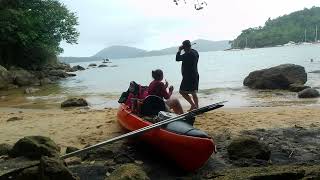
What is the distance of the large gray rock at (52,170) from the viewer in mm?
5824

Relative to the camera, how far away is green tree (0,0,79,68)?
3287 cm

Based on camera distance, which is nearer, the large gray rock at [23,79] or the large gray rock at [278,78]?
the large gray rock at [278,78]

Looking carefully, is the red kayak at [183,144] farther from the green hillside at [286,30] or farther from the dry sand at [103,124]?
the green hillside at [286,30]

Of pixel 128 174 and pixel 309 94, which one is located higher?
pixel 128 174

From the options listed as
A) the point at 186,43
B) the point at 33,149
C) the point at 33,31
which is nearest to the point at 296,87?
the point at 186,43

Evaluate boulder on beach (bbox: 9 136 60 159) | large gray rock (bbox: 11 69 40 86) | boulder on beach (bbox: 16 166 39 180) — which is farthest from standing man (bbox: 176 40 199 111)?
large gray rock (bbox: 11 69 40 86)

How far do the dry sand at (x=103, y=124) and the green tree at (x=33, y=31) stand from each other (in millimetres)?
21074

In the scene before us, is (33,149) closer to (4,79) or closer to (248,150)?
(248,150)

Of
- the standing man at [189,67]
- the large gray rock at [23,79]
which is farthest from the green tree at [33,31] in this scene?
the standing man at [189,67]

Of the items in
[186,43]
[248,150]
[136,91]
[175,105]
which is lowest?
[248,150]

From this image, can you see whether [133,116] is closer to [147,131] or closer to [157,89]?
[157,89]

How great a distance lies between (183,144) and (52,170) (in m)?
2.02

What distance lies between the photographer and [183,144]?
6766 millimetres

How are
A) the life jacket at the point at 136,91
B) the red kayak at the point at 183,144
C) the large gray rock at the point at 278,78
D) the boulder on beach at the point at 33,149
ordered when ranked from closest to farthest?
the red kayak at the point at 183,144
the boulder on beach at the point at 33,149
the life jacket at the point at 136,91
the large gray rock at the point at 278,78
